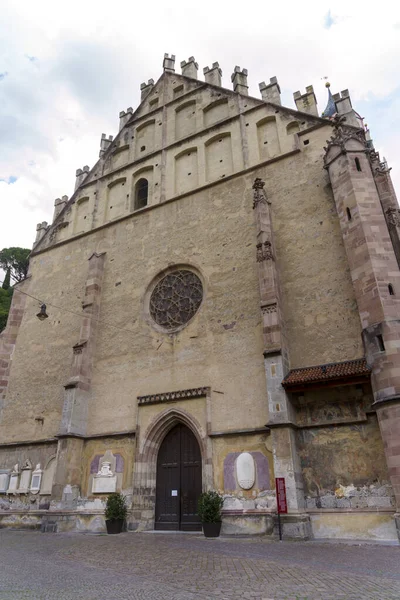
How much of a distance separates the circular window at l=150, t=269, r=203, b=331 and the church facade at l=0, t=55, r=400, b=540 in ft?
0.28

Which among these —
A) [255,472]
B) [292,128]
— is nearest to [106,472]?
[255,472]

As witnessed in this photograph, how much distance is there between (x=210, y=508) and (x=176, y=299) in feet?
23.4

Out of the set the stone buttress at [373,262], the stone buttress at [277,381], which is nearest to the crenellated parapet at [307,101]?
the stone buttress at [373,262]

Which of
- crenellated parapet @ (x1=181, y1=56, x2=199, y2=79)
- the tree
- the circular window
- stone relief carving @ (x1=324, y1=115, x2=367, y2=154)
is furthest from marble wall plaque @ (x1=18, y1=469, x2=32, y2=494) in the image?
the tree

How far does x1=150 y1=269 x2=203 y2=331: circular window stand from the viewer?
1442 centimetres

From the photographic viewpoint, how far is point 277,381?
10.7m

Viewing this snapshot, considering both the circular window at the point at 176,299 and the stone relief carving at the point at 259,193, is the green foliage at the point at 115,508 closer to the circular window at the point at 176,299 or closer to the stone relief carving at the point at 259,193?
the circular window at the point at 176,299

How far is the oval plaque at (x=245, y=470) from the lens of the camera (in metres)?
10.7

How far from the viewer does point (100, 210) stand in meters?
19.3

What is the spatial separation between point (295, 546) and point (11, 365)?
1391cm

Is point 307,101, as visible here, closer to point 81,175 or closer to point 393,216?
point 393,216

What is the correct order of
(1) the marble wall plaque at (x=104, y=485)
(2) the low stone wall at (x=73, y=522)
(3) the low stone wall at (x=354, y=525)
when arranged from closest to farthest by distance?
(3) the low stone wall at (x=354, y=525) < (2) the low stone wall at (x=73, y=522) < (1) the marble wall plaque at (x=104, y=485)

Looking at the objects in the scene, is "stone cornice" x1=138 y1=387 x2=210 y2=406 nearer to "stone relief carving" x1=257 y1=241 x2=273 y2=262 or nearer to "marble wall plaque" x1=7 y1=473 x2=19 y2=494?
"stone relief carving" x1=257 y1=241 x2=273 y2=262

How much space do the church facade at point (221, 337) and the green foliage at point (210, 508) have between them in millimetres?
385
